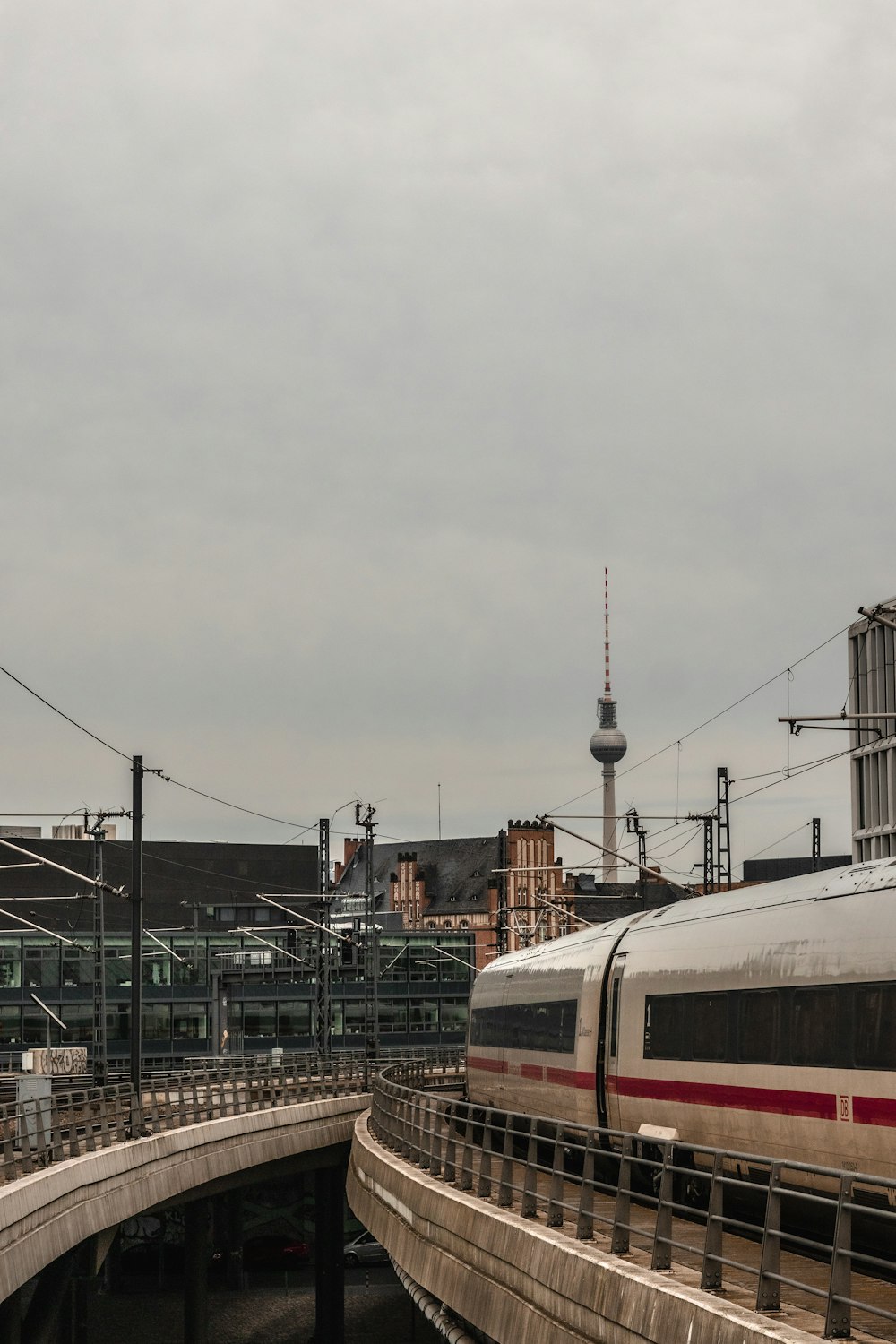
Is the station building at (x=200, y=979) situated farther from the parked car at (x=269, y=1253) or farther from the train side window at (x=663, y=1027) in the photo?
the train side window at (x=663, y=1027)

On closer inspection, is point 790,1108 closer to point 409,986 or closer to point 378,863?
point 409,986

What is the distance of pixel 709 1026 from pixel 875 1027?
4528 millimetres

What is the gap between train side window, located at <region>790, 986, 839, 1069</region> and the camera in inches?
615

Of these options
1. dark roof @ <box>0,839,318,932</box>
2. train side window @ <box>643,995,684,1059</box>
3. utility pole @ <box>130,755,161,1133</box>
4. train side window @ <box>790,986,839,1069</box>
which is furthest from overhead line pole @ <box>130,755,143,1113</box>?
dark roof @ <box>0,839,318,932</box>

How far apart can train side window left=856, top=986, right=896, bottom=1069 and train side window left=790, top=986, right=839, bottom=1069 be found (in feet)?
1.82

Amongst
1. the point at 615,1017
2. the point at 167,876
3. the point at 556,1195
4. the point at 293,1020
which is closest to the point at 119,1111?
the point at 615,1017

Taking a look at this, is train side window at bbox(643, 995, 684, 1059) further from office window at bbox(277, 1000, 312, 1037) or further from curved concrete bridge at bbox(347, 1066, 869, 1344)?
office window at bbox(277, 1000, 312, 1037)

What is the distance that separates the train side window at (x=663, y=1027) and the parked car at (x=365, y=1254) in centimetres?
4630

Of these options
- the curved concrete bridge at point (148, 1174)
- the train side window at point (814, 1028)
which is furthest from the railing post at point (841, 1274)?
the curved concrete bridge at point (148, 1174)

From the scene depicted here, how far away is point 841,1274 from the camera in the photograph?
963cm

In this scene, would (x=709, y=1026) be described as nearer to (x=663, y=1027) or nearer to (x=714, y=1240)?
(x=663, y=1027)

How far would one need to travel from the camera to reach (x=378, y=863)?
520ft

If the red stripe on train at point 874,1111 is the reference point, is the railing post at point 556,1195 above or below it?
below

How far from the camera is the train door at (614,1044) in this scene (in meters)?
22.9
